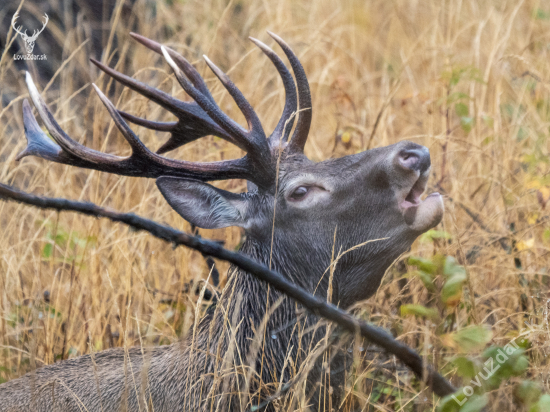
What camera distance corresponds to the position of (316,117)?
566cm

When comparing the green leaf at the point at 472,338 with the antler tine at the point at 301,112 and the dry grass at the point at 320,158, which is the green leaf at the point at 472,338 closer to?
the dry grass at the point at 320,158

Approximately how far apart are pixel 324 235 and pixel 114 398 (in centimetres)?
111

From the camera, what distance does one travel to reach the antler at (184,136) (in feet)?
8.46

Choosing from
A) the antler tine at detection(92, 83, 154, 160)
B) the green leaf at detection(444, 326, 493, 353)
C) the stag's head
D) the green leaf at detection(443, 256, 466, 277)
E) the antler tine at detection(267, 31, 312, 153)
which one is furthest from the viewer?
the antler tine at detection(267, 31, 312, 153)

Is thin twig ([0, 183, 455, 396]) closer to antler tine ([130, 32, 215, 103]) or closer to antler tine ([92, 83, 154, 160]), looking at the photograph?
antler tine ([92, 83, 154, 160])

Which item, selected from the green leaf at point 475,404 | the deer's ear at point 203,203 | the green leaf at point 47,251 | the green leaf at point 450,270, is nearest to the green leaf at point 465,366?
the green leaf at point 475,404

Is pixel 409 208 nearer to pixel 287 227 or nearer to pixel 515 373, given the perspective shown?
pixel 287 227

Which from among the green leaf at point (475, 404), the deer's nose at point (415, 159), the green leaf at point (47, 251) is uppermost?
the deer's nose at point (415, 159)

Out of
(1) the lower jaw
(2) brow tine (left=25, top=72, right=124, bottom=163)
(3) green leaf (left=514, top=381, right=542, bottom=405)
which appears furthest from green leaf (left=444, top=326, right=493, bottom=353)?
(2) brow tine (left=25, top=72, right=124, bottom=163)

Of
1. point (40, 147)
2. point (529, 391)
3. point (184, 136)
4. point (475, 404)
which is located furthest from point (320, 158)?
point (475, 404)

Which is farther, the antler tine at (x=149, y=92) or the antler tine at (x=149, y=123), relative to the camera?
the antler tine at (x=149, y=123)

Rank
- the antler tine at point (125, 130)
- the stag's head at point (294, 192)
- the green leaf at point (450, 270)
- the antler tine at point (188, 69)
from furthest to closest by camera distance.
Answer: the antler tine at point (188, 69), the stag's head at point (294, 192), the antler tine at point (125, 130), the green leaf at point (450, 270)

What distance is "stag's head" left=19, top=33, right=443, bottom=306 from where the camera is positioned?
2572mm

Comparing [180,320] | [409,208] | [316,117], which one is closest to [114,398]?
[180,320]
